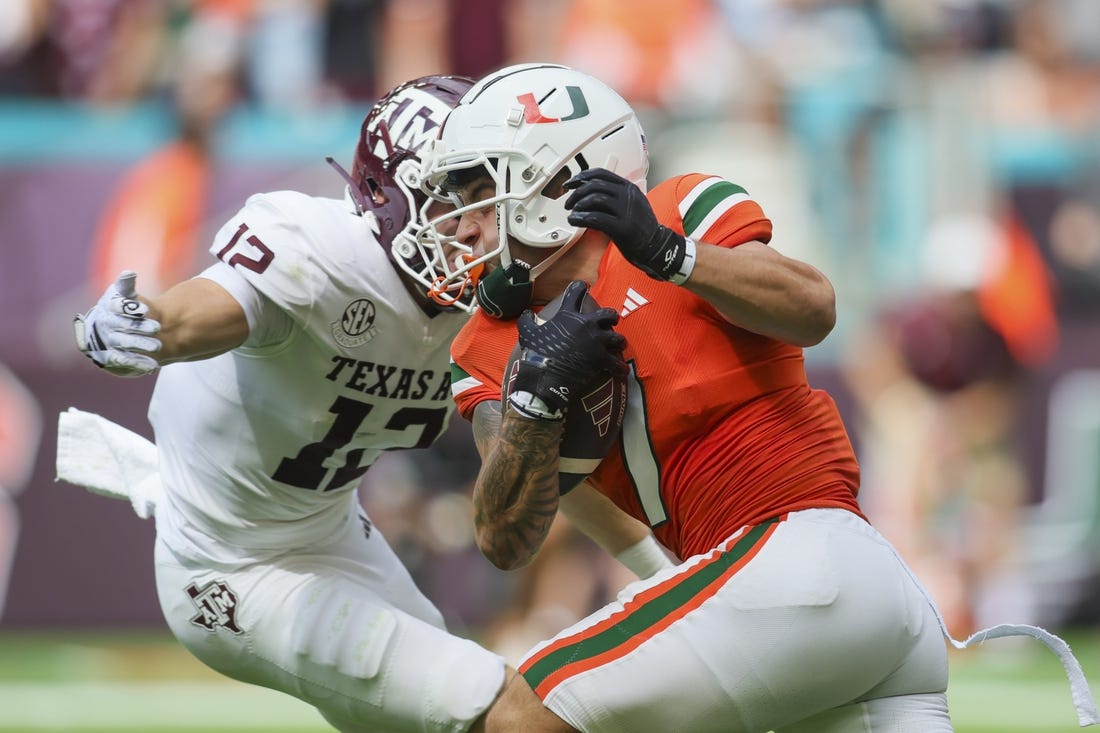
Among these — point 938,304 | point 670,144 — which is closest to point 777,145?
point 670,144

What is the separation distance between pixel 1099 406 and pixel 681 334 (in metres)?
5.60

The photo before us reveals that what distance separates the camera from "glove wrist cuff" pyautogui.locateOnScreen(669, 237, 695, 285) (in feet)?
8.84

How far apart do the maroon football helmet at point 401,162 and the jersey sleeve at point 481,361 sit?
356mm

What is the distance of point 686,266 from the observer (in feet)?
8.84

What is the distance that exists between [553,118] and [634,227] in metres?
0.39

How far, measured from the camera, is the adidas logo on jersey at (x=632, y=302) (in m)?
2.92

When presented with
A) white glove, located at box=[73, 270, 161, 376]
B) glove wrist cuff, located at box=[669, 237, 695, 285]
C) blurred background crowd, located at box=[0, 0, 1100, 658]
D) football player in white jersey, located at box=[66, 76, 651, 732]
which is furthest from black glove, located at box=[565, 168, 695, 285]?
blurred background crowd, located at box=[0, 0, 1100, 658]

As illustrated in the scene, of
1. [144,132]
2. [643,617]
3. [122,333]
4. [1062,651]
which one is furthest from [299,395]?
[144,132]

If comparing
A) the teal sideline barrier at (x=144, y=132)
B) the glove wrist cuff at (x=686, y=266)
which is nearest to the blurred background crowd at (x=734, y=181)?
the teal sideline barrier at (x=144, y=132)

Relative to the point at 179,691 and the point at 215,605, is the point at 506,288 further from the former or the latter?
the point at 179,691

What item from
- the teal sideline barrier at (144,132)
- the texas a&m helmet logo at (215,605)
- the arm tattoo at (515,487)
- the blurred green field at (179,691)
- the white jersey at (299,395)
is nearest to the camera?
the arm tattoo at (515,487)

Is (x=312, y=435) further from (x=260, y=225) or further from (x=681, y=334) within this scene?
(x=681, y=334)

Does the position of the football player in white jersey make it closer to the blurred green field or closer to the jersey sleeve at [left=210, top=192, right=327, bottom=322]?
the jersey sleeve at [left=210, top=192, right=327, bottom=322]

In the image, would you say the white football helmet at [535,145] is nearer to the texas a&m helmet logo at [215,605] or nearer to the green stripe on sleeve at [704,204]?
the green stripe on sleeve at [704,204]
